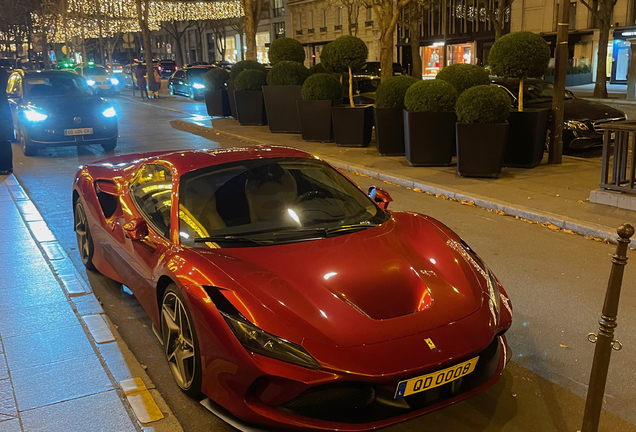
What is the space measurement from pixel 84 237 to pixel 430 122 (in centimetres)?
675

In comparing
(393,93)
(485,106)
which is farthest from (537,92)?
(485,106)

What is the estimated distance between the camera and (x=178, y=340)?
3.70m

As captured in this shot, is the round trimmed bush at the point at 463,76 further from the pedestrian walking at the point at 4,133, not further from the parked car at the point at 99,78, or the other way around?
the parked car at the point at 99,78

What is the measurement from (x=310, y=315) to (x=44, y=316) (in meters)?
→ 2.70

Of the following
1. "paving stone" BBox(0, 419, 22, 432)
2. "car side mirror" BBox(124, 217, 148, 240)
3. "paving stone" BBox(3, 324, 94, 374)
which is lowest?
"paving stone" BBox(3, 324, 94, 374)

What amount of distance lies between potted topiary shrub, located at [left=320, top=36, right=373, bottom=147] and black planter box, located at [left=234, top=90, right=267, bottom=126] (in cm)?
409

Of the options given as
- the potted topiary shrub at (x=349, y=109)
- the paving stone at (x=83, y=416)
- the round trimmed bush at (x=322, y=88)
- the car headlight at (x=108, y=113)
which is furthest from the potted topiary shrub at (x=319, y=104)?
the paving stone at (x=83, y=416)

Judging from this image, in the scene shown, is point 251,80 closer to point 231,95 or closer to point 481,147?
point 231,95

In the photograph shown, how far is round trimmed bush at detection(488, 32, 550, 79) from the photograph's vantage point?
10.6 m

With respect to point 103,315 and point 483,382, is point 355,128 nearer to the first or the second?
point 103,315

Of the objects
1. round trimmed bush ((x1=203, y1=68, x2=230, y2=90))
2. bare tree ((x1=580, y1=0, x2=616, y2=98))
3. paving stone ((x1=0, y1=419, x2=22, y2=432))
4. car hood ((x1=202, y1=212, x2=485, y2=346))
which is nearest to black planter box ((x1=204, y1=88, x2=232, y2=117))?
round trimmed bush ((x1=203, y1=68, x2=230, y2=90))

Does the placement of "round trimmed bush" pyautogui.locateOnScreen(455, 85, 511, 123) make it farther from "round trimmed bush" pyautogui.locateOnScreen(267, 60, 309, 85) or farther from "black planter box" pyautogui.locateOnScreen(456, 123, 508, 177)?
"round trimmed bush" pyautogui.locateOnScreen(267, 60, 309, 85)

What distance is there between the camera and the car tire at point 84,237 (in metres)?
5.84

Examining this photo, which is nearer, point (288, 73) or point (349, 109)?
point (349, 109)
